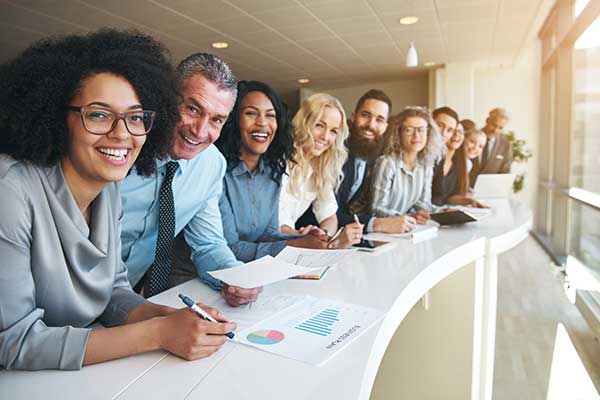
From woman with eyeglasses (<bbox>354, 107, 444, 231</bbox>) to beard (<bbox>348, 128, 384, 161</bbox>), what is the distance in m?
0.06

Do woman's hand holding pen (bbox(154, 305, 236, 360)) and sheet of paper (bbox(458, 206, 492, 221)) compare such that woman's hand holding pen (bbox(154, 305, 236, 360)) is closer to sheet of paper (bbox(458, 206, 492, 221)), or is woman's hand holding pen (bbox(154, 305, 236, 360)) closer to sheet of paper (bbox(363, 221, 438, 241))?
sheet of paper (bbox(363, 221, 438, 241))

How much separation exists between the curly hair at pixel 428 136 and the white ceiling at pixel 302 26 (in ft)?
7.72

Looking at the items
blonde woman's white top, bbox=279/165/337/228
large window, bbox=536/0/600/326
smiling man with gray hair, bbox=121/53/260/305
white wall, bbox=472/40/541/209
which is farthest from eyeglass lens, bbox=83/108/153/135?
white wall, bbox=472/40/541/209

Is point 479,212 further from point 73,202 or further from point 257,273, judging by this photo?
point 73,202

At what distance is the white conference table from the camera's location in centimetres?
76

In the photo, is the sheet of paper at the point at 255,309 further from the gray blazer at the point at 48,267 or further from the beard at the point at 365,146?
the beard at the point at 365,146

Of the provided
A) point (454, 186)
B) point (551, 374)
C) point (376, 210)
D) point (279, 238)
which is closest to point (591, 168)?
point (454, 186)

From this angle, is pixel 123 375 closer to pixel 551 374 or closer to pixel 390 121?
pixel 390 121

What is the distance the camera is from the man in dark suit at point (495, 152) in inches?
188

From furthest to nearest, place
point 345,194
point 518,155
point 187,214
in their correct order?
point 518,155 → point 345,194 → point 187,214

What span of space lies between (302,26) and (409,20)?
4.25 ft

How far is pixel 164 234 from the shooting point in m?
1.46

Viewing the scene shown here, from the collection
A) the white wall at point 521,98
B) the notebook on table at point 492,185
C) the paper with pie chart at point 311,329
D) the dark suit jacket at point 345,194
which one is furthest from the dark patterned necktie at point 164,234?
the white wall at point 521,98

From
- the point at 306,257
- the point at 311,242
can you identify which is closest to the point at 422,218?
the point at 311,242
